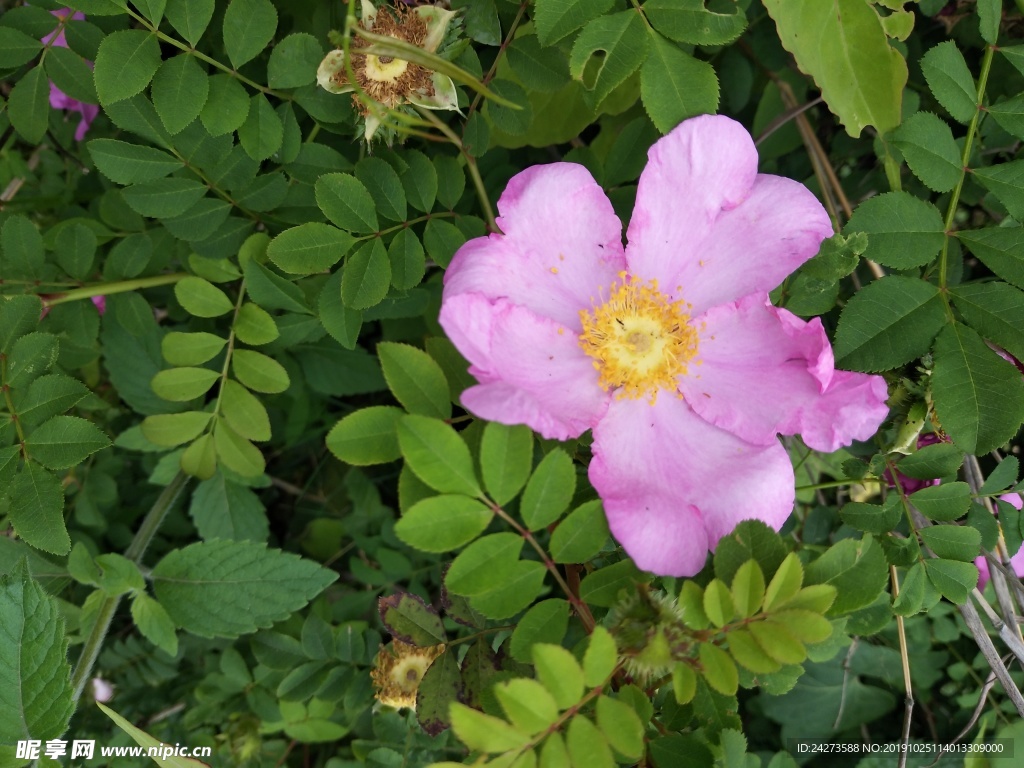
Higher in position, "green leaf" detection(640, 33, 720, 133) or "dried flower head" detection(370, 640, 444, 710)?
"green leaf" detection(640, 33, 720, 133)

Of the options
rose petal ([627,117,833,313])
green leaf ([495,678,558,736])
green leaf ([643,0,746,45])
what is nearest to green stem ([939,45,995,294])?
rose petal ([627,117,833,313])

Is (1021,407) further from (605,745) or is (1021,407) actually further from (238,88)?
(238,88)

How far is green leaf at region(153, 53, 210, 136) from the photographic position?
140cm

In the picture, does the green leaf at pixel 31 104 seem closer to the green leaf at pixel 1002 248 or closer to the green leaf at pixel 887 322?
the green leaf at pixel 887 322

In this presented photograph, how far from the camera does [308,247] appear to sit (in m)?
1.42

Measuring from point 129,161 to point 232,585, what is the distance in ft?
3.02

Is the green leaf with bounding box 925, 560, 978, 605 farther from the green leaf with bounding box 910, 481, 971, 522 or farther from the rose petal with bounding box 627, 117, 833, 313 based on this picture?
the rose petal with bounding box 627, 117, 833, 313

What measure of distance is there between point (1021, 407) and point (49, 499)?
5.39 ft

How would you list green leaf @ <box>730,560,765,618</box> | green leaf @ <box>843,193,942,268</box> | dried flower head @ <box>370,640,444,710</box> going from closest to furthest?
green leaf @ <box>730,560,765,618</box>, green leaf @ <box>843,193,942,268</box>, dried flower head @ <box>370,640,444,710</box>

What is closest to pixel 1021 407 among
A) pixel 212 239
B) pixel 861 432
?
pixel 861 432

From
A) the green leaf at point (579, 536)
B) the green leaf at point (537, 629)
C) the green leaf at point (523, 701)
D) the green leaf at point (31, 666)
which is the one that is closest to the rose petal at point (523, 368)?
the green leaf at point (579, 536)

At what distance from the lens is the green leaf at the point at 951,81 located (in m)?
1.32

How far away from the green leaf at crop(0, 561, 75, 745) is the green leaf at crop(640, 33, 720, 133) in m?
1.38

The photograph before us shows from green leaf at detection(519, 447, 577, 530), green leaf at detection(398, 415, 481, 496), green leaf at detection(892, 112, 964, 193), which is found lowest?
green leaf at detection(519, 447, 577, 530)
